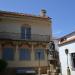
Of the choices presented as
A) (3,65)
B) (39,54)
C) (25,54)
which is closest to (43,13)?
(39,54)

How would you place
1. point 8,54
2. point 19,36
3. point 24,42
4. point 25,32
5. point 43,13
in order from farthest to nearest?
point 43,13
point 25,32
point 19,36
point 24,42
point 8,54

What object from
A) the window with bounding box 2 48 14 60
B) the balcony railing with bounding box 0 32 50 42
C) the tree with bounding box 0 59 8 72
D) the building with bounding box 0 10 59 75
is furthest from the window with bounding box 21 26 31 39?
the tree with bounding box 0 59 8 72

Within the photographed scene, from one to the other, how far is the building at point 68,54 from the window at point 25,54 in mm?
13093

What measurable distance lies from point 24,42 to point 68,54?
47.8ft

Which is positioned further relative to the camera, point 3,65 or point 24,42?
point 24,42

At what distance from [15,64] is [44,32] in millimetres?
6787

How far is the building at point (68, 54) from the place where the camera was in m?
18.2

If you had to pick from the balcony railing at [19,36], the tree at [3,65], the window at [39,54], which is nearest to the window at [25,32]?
the balcony railing at [19,36]

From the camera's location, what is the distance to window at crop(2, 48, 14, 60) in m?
31.6

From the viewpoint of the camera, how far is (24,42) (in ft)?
107

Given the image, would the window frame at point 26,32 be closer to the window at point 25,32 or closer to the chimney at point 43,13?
the window at point 25,32

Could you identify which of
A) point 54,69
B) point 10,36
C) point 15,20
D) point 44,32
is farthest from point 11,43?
point 54,69

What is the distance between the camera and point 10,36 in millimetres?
32781

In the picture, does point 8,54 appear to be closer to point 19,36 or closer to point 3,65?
point 3,65
